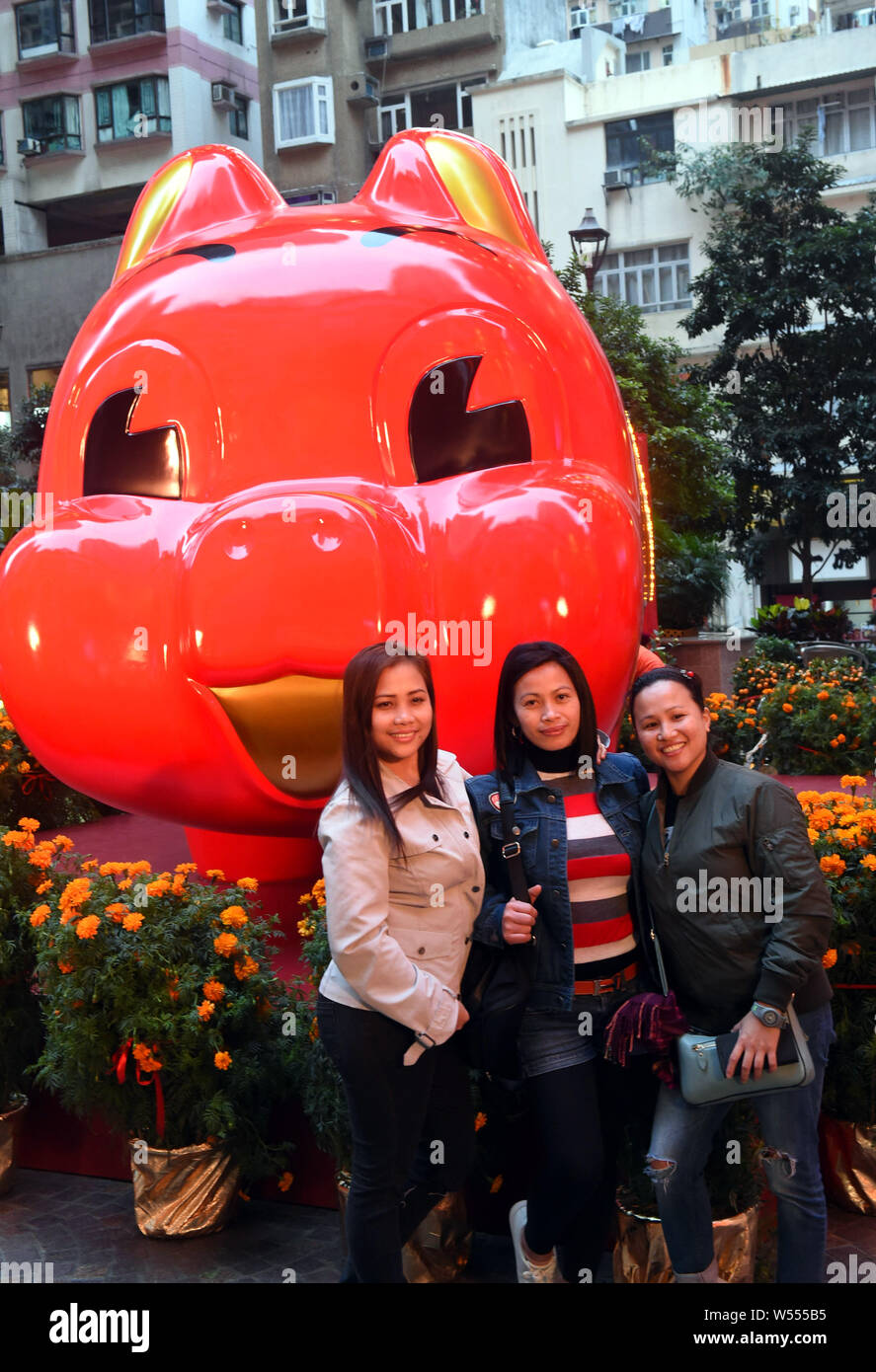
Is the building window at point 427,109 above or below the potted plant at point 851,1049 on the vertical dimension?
above

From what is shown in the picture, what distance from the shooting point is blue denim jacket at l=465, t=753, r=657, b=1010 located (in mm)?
2795

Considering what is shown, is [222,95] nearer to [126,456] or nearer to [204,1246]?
[126,456]

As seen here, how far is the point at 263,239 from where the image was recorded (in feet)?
14.9

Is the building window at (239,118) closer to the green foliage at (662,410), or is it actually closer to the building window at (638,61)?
the building window at (638,61)

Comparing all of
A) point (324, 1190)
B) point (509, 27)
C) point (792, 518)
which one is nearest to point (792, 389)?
point (792, 518)

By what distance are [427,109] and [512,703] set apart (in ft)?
94.8

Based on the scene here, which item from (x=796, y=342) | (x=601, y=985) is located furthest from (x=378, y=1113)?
(x=796, y=342)

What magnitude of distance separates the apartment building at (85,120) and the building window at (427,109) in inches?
113

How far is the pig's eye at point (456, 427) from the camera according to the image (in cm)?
425

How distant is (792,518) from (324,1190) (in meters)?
17.0

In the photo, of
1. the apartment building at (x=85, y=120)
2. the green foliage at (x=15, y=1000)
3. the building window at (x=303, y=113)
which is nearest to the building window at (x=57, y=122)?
the apartment building at (x=85, y=120)

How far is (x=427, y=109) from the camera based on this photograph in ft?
95.3

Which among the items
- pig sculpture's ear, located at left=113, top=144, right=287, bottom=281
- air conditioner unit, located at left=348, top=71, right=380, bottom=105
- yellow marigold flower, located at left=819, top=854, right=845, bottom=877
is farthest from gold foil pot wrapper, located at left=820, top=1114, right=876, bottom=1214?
air conditioner unit, located at left=348, top=71, right=380, bottom=105
